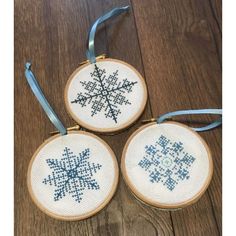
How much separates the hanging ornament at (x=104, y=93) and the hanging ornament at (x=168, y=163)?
6 centimetres

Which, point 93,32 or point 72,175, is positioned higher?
point 93,32

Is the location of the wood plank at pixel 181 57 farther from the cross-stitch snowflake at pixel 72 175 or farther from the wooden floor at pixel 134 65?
the cross-stitch snowflake at pixel 72 175

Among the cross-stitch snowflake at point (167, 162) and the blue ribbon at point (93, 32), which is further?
the blue ribbon at point (93, 32)

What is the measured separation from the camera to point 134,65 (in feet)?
2.47

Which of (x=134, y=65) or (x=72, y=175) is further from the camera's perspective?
(x=134, y=65)

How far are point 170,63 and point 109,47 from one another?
0.15 m

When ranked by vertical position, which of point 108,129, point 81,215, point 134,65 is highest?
point 134,65

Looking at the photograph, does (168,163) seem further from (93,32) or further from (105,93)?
(93,32)

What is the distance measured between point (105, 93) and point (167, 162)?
0.64ft

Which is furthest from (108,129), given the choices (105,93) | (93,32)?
(93,32)

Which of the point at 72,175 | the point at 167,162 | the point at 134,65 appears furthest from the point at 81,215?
the point at 134,65

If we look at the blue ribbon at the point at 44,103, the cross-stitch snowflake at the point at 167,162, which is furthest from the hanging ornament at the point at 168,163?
the blue ribbon at the point at 44,103

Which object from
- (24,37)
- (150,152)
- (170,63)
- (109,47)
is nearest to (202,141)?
(150,152)

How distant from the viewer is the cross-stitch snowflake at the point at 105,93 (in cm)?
69
